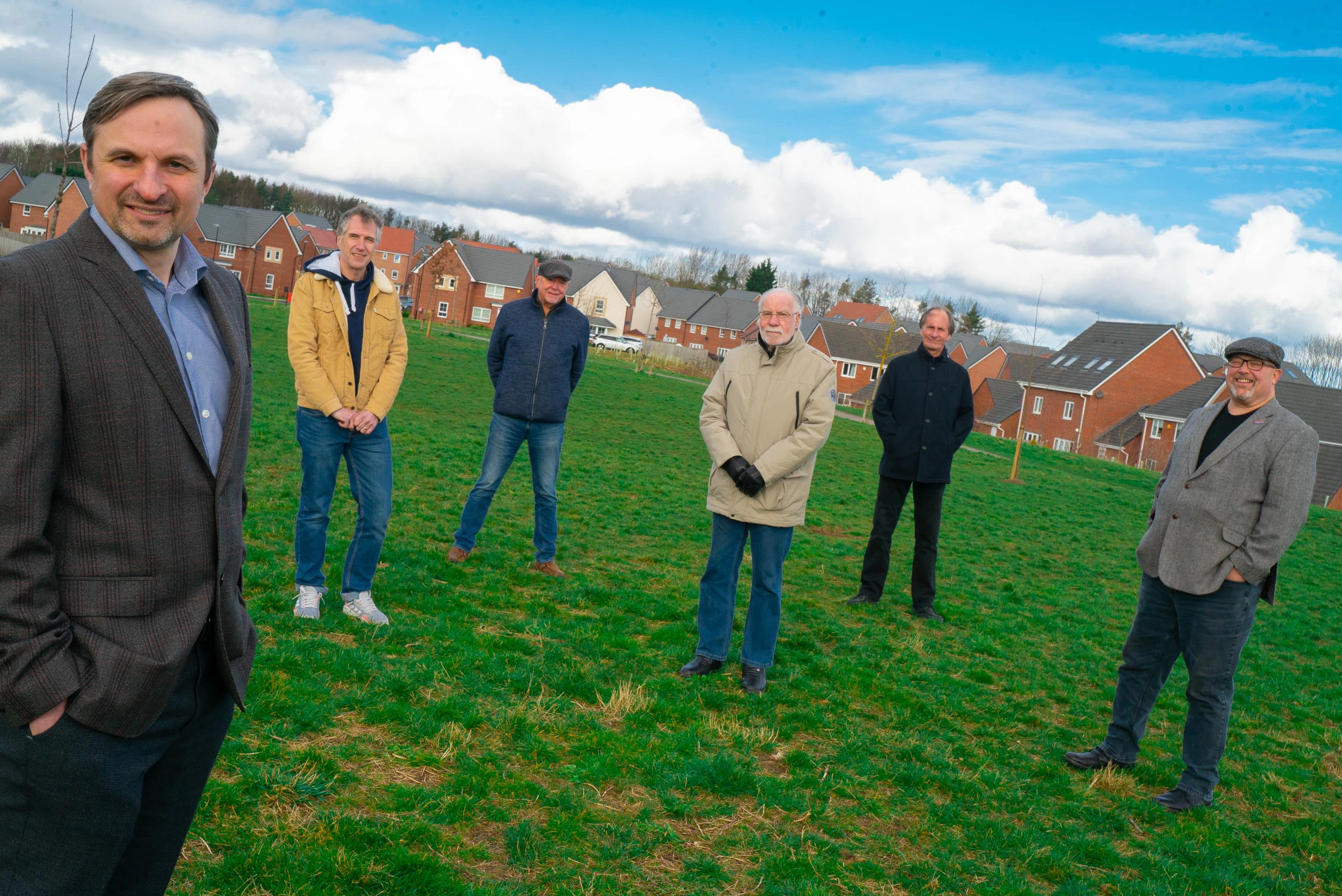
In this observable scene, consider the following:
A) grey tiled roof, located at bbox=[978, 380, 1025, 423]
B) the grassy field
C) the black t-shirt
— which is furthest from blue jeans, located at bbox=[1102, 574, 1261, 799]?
grey tiled roof, located at bbox=[978, 380, 1025, 423]

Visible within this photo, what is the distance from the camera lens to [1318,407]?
42344 mm

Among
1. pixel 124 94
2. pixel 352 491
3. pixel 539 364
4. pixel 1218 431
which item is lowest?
pixel 352 491

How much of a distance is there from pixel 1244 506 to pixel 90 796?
17.3ft

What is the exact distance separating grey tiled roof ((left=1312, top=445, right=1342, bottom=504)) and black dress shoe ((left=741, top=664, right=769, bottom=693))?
4380cm

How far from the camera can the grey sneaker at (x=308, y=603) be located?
5.73 m

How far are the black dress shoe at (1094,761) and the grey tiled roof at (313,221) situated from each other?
10383 cm

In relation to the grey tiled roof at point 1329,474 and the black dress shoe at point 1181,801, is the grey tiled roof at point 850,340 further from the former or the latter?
the black dress shoe at point 1181,801

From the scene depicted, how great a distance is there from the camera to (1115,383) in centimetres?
4788

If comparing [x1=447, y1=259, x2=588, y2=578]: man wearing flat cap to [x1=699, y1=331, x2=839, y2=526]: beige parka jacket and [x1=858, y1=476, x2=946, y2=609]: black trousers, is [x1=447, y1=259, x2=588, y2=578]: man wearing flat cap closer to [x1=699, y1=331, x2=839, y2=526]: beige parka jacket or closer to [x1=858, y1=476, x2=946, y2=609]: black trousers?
[x1=699, y1=331, x2=839, y2=526]: beige parka jacket

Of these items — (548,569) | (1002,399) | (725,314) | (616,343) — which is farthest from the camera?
(725,314)

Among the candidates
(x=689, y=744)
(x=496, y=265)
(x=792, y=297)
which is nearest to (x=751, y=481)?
(x=792, y=297)

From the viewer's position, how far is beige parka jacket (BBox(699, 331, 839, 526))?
5633 mm

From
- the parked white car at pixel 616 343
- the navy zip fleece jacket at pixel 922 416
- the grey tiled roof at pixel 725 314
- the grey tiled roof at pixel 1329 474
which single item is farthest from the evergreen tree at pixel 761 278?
the navy zip fleece jacket at pixel 922 416

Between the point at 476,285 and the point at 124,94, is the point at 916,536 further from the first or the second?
the point at 476,285
